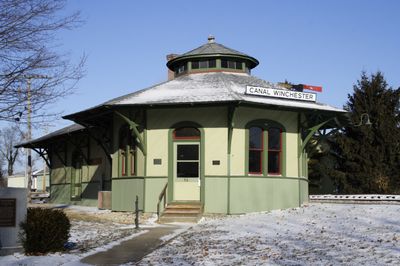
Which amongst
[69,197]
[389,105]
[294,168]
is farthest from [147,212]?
[389,105]

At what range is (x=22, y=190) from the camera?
11617 mm

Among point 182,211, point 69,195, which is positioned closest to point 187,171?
point 182,211

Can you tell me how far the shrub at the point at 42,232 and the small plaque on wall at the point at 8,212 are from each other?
0.87ft

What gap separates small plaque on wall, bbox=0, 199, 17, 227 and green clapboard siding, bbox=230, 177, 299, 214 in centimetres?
1007

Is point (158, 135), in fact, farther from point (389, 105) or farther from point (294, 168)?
point (389, 105)

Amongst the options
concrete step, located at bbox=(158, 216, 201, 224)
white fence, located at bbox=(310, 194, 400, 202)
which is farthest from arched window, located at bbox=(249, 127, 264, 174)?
white fence, located at bbox=(310, 194, 400, 202)

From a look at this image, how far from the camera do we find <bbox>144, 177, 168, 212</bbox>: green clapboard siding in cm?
2056

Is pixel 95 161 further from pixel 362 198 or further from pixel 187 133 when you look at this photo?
pixel 362 198

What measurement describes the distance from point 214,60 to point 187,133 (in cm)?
537

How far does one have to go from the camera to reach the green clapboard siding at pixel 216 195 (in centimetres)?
1998

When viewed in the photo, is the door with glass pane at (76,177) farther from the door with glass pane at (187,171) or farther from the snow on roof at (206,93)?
the door with glass pane at (187,171)

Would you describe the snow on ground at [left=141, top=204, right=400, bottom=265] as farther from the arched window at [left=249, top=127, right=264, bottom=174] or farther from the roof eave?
the roof eave

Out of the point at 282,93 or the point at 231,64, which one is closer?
the point at 282,93

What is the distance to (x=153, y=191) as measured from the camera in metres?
A: 20.6
